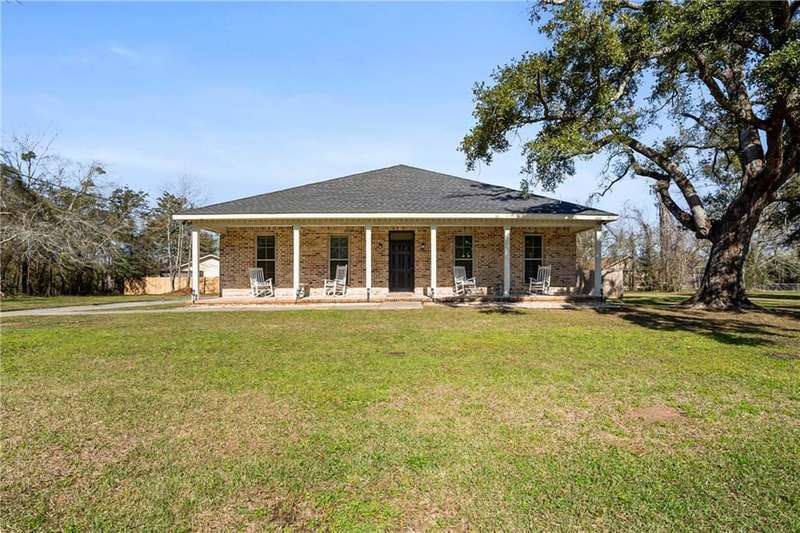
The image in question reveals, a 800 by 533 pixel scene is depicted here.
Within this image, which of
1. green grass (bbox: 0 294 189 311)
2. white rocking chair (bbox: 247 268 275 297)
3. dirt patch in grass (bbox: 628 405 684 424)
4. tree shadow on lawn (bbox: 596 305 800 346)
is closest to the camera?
dirt patch in grass (bbox: 628 405 684 424)

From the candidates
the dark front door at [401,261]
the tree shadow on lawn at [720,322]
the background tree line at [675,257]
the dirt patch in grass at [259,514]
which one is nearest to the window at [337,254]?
the dark front door at [401,261]

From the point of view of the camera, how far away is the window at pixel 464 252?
1639 centimetres

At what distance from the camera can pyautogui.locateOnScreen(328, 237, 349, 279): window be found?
1634 centimetres

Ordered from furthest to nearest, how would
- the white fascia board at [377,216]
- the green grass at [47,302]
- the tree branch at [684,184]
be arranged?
the green grass at [47,302]
the white fascia board at [377,216]
the tree branch at [684,184]

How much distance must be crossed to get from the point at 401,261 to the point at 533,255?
4912 mm

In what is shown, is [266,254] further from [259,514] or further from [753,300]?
[753,300]

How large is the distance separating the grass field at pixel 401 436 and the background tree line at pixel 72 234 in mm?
16913

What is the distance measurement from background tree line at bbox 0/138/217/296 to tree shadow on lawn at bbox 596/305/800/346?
21.6 metres

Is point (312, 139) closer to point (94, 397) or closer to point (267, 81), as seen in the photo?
point (267, 81)

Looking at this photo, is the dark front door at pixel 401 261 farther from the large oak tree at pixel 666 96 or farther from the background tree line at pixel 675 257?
the background tree line at pixel 675 257

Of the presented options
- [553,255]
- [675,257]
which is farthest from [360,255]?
[675,257]

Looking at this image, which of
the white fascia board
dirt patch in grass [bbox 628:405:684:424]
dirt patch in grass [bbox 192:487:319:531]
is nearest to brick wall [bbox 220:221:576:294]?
the white fascia board

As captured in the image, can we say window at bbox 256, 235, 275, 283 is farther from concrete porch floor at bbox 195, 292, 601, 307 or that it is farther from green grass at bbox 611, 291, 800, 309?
green grass at bbox 611, 291, 800, 309

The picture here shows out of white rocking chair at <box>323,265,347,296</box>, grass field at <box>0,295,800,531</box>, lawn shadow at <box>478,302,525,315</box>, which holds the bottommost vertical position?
grass field at <box>0,295,800,531</box>
